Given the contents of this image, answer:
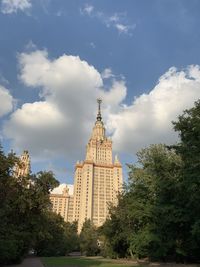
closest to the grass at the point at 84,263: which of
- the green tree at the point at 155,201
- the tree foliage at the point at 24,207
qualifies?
the green tree at the point at 155,201

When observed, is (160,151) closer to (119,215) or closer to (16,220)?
(119,215)

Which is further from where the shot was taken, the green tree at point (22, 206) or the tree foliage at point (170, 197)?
the tree foliage at point (170, 197)

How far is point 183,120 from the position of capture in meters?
37.8

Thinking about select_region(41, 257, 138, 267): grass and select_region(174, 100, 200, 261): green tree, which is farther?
select_region(41, 257, 138, 267): grass

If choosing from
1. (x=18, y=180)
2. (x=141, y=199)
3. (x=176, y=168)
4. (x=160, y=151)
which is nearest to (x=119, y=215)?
(x=141, y=199)

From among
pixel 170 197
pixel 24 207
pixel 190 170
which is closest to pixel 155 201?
pixel 170 197

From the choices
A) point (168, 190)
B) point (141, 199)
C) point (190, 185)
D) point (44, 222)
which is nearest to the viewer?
point (190, 185)

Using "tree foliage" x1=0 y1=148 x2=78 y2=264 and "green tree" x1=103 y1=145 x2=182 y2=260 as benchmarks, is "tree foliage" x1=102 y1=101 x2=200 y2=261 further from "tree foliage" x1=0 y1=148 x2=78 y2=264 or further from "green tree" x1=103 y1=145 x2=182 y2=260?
"tree foliage" x1=0 y1=148 x2=78 y2=264

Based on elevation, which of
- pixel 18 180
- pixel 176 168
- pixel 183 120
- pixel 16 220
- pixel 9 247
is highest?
pixel 183 120

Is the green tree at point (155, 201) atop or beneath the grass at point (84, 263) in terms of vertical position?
atop

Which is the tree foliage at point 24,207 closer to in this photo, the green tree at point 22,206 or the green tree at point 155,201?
the green tree at point 22,206

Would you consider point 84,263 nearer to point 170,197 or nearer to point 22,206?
point 170,197

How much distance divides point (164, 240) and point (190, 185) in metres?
16.6

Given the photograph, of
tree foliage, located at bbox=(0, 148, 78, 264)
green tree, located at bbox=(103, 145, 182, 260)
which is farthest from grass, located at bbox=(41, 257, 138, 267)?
tree foliage, located at bbox=(0, 148, 78, 264)
